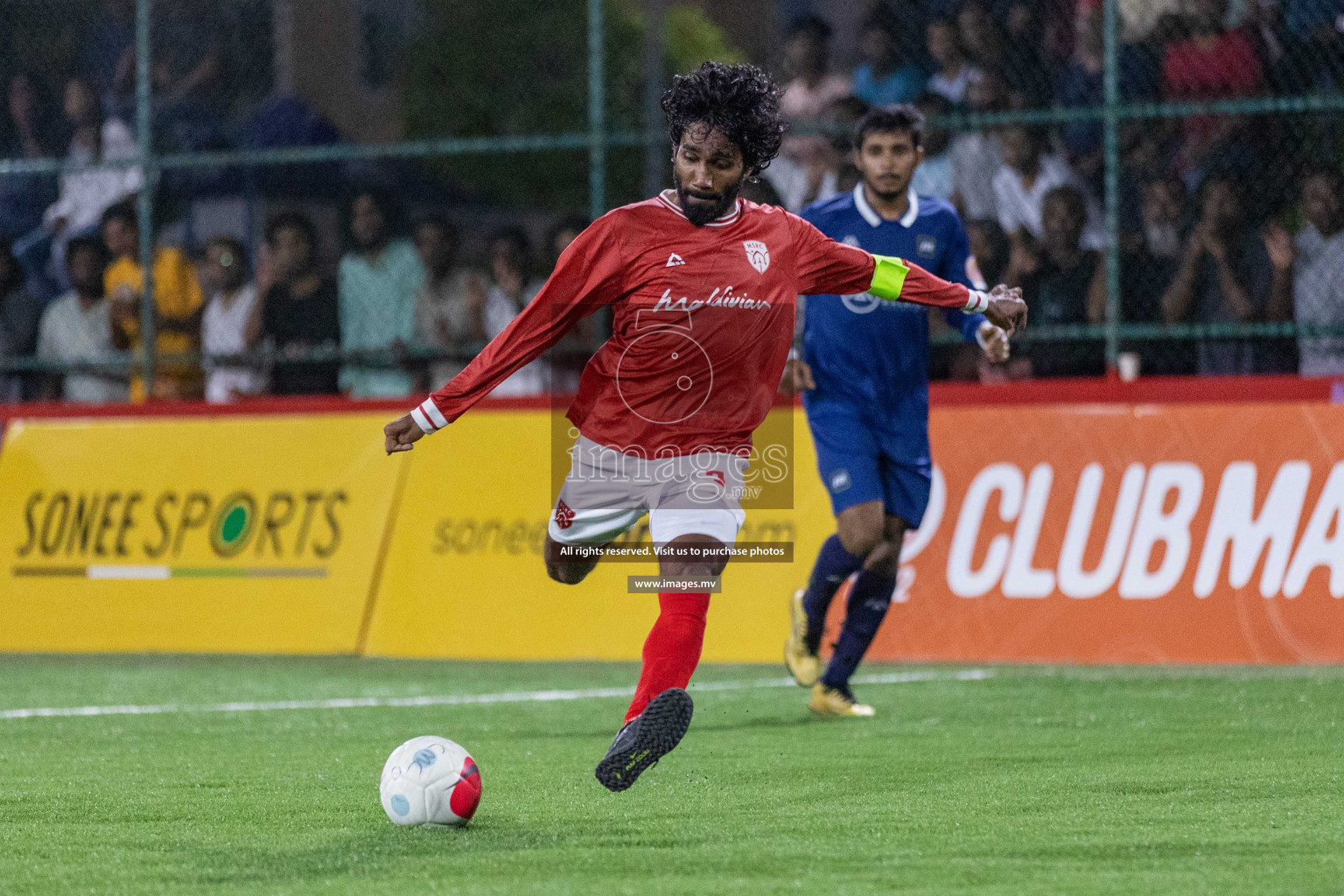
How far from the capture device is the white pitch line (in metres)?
8.39

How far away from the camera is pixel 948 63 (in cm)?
1104

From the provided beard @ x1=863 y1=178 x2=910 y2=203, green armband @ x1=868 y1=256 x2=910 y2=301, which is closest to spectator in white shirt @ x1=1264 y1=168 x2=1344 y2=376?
beard @ x1=863 y1=178 x2=910 y2=203

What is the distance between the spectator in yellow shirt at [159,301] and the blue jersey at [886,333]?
18.5 ft

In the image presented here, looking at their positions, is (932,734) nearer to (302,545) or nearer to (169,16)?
(302,545)

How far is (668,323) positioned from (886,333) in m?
2.72

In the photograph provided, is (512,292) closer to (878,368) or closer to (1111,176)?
(1111,176)

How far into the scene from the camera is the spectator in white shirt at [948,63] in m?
10.9

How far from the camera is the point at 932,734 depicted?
7.27 metres

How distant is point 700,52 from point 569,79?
9131mm

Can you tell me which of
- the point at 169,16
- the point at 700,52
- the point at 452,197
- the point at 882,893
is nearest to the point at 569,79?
the point at 700,52

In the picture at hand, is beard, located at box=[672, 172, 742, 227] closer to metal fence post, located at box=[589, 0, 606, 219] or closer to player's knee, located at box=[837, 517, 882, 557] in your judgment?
player's knee, located at box=[837, 517, 882, 557]

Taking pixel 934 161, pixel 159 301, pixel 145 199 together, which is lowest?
pixel 159 301

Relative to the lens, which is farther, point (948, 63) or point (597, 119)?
point (597, 119)

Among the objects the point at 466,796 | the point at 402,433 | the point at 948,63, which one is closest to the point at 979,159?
the point at 948,63
